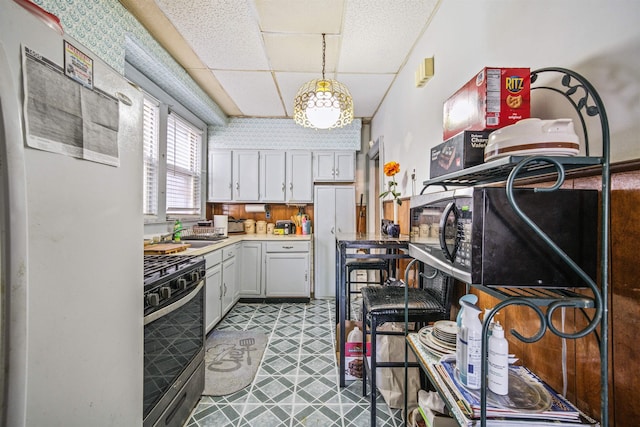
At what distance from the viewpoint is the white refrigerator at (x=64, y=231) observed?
21.8 inches

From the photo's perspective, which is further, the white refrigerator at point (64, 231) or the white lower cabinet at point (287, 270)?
the white lower cabinet at point (287, 270)

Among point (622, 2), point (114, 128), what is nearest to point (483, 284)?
point (622, 2)

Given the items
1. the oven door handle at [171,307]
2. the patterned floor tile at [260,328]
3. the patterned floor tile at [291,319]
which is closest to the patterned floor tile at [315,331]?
the patterned floor tile at [291,319]

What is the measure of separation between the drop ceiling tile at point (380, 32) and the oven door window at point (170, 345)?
87.0 inches

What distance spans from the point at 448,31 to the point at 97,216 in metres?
2.14

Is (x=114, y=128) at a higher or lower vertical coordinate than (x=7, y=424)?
higher

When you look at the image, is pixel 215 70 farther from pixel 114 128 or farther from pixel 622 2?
pixel 622 2

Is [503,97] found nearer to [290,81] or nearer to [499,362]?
[499,362]

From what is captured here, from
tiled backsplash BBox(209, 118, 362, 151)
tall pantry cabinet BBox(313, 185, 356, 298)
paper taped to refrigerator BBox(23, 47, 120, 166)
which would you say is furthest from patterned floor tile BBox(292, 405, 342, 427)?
tiled backsplash BBox(209, 118, 362, 151)

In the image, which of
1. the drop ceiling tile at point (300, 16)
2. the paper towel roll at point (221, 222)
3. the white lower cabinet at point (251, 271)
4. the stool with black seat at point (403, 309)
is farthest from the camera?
the paper towel roll at point (221, 222)

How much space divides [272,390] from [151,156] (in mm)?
2443

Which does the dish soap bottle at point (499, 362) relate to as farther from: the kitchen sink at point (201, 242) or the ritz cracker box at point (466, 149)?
the kitchen sink at point (201, 242)

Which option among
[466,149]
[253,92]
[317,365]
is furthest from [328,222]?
[466,149]

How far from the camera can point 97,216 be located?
33.2 inches
